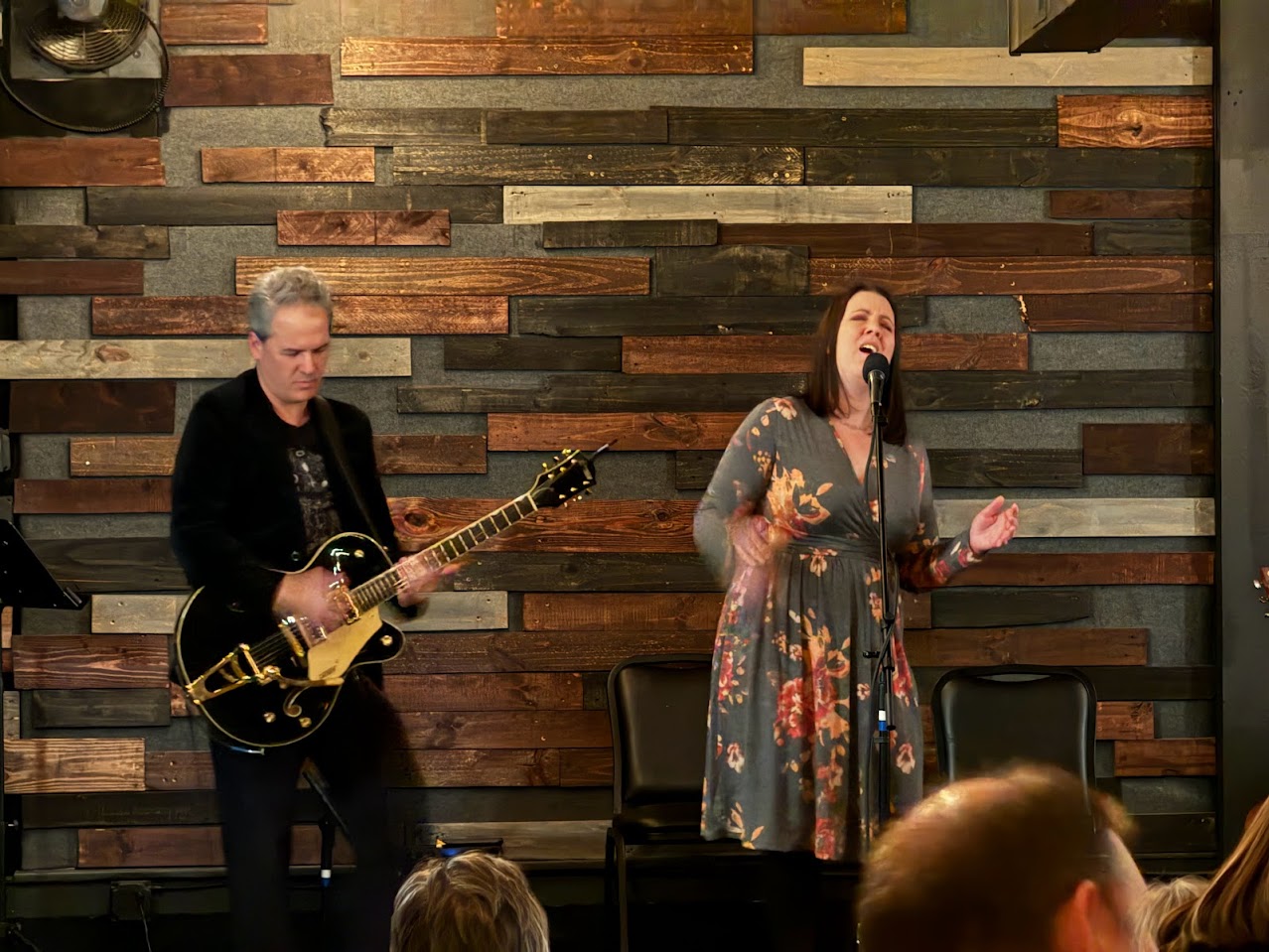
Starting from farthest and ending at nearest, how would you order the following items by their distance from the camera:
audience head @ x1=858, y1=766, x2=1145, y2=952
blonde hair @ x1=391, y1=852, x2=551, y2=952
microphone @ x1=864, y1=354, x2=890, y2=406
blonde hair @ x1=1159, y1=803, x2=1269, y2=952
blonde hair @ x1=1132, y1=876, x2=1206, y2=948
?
microphone @ x1=864, y1=354, x2=890, y2=406 → blonde hair @ x1=391, y1=852, x2=551, y2=952 → blonde hair @ x1=1132, y1=876, x2=1206, y2=948 → blonde hair @ x1=1159, y1=803, x2=1269, y2=952 → audience head @ x1=858, y1=766, x2=1145, y2=952

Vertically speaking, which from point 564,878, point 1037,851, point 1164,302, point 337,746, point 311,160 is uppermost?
point 311,160

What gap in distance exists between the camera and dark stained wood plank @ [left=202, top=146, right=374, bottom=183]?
4410 mm

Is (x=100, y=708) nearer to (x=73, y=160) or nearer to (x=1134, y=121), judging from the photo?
(x=73, y=160)

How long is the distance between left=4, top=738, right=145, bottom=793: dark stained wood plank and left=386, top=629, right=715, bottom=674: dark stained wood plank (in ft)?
2.84

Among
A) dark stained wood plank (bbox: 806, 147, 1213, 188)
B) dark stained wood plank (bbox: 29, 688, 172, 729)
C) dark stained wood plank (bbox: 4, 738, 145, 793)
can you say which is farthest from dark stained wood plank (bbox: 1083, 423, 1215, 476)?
dark stained wood plank (bbox: 4, 738, 145, 793)

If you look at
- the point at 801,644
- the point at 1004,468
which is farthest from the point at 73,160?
the point at 1004,468

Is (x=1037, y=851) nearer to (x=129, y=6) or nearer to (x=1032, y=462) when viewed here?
(x=1032, y=462)

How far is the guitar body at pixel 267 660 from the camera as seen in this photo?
3113 mm

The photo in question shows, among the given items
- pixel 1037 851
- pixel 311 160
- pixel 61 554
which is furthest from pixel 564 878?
pixel 1037 851

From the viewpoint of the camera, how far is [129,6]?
14.2ft

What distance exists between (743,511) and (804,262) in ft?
4.39

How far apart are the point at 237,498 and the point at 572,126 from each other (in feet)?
6.08

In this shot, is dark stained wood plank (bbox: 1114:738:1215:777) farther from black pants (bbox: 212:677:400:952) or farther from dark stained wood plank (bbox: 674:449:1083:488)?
black pants (bbox: 212:677:400:952)

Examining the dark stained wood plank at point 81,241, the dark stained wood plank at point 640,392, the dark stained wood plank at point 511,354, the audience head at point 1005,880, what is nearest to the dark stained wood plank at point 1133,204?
the dark stained wood plank at point 640,392
